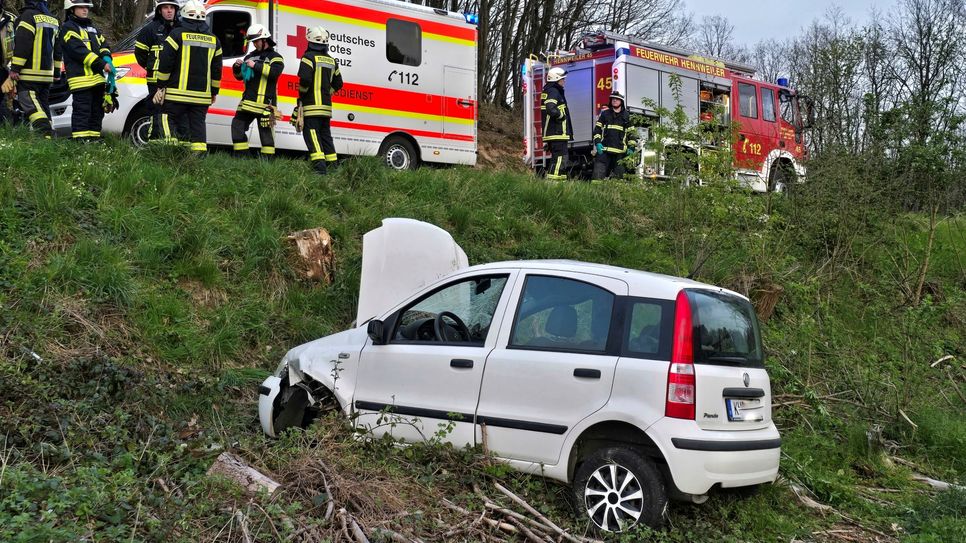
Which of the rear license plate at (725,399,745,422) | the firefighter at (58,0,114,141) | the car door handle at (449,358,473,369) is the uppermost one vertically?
the firefighter at (58,0,114,141)

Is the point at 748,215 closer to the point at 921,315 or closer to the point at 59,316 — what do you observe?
the point at 921,315

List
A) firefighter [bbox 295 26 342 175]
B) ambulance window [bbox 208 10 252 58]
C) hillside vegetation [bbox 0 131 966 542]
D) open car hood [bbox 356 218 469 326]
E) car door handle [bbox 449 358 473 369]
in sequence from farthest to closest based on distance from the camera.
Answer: ambulance window [bbox 208 10 252 58] → firefighter [bbox 295 26 342 175] → open car hood [bbox 356 218 469 326] → car door handle [bbox 449 358 473 369] → hillside vegetation [bbox 0 131 966 542]

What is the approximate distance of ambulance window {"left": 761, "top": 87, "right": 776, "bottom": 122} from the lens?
18.0m

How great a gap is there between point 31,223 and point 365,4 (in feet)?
24.0

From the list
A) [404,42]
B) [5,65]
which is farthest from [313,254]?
[404,42]

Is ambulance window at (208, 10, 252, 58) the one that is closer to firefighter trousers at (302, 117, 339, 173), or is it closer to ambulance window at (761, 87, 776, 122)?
firefighter trousers at (302, 117, 339, 173)

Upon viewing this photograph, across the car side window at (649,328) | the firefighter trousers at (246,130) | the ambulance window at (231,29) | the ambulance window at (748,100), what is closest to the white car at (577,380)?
the car side window at (649,328)

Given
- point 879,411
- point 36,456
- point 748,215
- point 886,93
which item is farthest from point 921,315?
point 36,456

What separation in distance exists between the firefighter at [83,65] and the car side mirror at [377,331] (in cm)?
567

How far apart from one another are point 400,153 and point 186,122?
4.22 metres

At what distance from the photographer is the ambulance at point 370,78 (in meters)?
11.4

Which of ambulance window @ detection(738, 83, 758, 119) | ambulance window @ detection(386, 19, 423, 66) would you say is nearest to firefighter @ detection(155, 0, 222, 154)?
ambulance window @ detection(386, 19, 423, 66)

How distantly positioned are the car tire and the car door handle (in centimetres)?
94

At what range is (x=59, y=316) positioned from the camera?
632 centimetres
